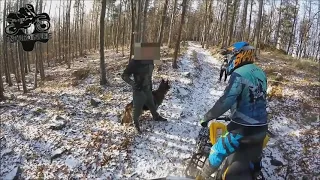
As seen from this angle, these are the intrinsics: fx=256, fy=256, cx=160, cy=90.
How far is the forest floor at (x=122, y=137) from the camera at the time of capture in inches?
266

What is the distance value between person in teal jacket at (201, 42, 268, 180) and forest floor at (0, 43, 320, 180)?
3.08 metres

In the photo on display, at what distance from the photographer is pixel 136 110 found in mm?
7758

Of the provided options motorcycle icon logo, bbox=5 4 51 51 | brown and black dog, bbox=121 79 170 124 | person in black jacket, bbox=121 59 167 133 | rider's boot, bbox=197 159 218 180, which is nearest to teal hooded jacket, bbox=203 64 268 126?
rider's boot, bbox=197 159 218 180

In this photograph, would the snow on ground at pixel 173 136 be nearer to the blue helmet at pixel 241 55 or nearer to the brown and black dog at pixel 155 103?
the brown and black dog at pixel 155 103

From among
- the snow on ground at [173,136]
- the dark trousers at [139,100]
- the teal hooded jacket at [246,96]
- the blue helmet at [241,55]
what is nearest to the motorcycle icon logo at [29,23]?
the snow on ground at [173,136]

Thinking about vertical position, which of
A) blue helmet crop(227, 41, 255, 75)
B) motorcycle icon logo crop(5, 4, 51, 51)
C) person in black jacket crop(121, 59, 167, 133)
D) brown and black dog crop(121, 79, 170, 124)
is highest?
motorcycle icon logo crop(5, 4, 51, 51)

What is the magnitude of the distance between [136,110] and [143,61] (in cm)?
150

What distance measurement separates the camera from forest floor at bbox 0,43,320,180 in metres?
6.76

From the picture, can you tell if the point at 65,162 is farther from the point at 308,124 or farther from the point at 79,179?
the point at 308,124

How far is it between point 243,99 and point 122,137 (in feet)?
17.3

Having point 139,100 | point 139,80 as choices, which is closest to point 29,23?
point 139,80

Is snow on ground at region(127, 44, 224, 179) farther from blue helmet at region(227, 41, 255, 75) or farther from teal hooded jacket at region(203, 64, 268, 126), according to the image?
blue helmet at region(227, 41, 255, 75)

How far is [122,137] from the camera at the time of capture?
7.95m

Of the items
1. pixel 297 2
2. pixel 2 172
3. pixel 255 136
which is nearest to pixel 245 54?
pixel 255 136
